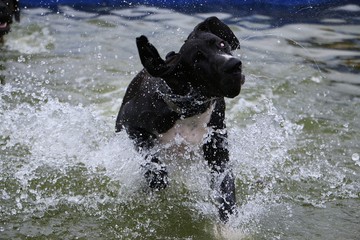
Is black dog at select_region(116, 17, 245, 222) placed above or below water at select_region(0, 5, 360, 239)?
above

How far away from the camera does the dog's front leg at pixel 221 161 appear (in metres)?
3.98

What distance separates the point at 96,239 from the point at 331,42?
5.91 metres

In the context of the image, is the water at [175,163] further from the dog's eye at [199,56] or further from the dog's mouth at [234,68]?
the dog's mouth at [234,68]

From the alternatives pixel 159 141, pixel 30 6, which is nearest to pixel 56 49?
pixel 30 6

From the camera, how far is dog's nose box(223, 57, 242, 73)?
3.10m

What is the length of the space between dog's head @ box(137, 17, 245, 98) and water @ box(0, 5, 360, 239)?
29.8 inches

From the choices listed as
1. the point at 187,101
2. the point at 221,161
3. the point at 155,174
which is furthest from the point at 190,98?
the point at 155,174

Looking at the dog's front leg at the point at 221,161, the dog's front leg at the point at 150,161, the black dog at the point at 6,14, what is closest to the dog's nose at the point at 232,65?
the dog's front leg at the point at 221,161

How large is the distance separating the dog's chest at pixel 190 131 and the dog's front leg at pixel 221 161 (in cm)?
5

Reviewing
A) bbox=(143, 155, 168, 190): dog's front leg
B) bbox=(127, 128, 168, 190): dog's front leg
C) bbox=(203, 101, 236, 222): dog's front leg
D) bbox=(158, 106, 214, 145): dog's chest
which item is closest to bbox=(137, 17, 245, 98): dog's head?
bbox=(158, 106, 214, 145): dog's chest

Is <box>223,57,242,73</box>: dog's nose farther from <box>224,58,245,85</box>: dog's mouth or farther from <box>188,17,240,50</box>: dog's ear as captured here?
<box>188,17,240,50</box>: dog's ear

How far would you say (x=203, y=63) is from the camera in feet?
11.0

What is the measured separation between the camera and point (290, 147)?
18.0 feet

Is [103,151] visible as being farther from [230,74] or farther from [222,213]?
[230,74]
